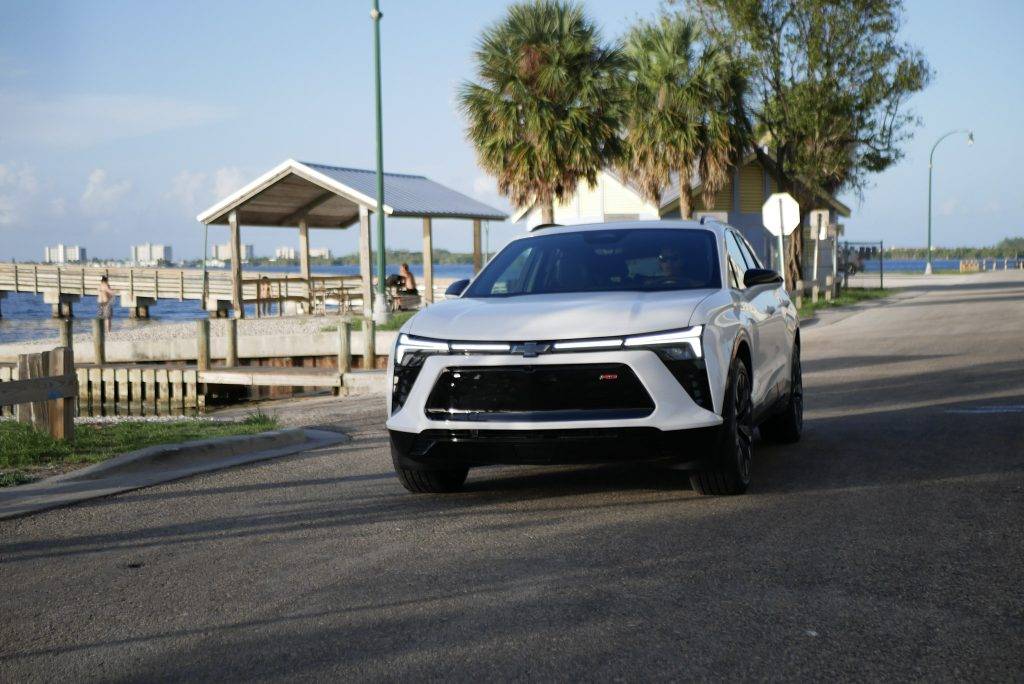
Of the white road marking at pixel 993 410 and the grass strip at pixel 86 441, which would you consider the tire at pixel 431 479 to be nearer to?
the grass strip at pixel 86 441

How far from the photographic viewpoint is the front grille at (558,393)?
21.9ft

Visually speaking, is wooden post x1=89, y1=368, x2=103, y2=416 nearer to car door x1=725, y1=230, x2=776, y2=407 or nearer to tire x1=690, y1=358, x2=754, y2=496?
car door x1=725, y1=230, x2=776, y2=407

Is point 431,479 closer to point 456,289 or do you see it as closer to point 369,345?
point 456,289

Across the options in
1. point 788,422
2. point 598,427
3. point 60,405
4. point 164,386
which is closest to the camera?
point 598,427

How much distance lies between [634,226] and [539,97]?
80.2 ft

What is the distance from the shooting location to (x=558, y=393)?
22.0ft

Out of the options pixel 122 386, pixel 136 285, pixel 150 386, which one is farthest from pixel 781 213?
pixel 136 285

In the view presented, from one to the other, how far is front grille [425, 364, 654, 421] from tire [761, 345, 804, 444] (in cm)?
304

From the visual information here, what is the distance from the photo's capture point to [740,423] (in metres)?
7.32

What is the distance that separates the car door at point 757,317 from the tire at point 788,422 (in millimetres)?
843

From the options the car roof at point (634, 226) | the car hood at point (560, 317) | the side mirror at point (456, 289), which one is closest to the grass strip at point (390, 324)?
the car roof at point (634, 226)

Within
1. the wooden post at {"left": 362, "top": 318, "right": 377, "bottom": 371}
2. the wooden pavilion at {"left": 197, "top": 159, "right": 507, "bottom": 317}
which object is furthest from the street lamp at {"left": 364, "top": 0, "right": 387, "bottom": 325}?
the wooden post at {"left": 362, "top": 318, "right": 377, "bottom": 371}

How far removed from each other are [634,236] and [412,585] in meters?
3.67

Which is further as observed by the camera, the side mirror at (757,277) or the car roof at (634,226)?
the car roof at (634,226)
